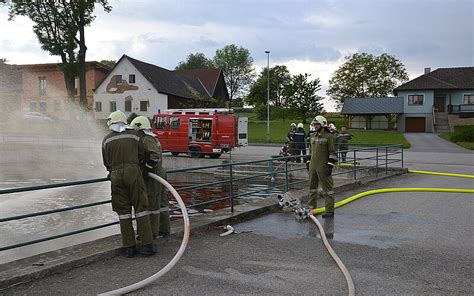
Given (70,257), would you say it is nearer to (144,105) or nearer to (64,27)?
(64,27)

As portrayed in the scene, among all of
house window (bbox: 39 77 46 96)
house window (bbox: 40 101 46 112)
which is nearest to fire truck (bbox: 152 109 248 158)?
house window (bbox: 40 101 46 112)

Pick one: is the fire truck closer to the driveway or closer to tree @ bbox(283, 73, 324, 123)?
the driveway

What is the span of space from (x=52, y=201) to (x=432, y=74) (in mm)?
54092

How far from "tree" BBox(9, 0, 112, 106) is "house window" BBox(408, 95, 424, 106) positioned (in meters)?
36.6

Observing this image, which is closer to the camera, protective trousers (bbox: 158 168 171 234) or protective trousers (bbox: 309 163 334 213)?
protective trousers (bbox: 158 168 171 234)

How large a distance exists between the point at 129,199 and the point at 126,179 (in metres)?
0.30

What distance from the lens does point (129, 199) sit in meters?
5.42

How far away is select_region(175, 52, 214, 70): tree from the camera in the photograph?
109m

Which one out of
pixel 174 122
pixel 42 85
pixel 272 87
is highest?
pixel 272 87

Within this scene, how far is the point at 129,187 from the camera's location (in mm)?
5328

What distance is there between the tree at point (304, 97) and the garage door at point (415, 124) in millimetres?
10404

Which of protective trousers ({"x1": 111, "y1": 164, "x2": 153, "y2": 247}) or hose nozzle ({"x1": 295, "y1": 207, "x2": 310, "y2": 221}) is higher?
protective trousers ({"x1": 111, "y1": 164, "x2": 153, "y2": 247})

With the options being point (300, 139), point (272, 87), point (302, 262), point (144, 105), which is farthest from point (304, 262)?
point (272, 87)

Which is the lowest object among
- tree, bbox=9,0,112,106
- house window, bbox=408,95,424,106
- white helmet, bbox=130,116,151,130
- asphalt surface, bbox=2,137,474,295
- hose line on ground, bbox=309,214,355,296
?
asphalt surface, bbox=2,137,474,295
